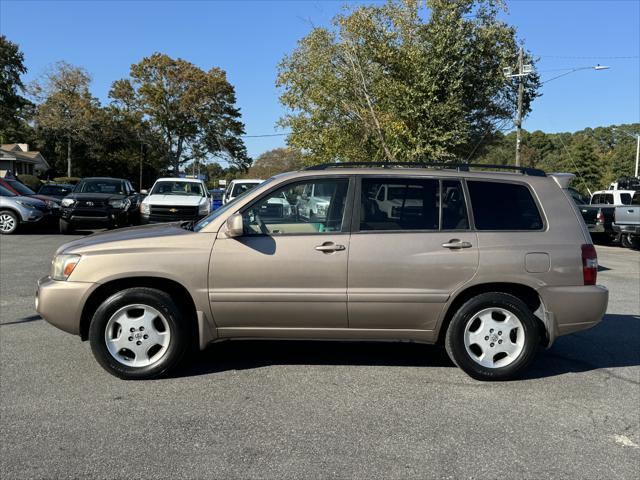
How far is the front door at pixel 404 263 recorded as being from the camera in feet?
14.7

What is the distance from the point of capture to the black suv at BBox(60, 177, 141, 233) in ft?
51.6

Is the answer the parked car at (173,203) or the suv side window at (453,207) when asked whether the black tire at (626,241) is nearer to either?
the parked car at (173,203)

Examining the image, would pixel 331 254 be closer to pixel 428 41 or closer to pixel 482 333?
pixel 482 333

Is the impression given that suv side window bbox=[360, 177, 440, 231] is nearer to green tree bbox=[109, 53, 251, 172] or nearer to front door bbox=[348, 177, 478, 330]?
front door bbox=[348, 177, 478, 330]

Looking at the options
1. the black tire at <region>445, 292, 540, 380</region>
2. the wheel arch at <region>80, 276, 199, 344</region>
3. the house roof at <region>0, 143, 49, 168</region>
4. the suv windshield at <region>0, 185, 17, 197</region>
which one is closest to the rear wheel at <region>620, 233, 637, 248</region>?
the black tire at <region>445, 292, 540, 380</region>

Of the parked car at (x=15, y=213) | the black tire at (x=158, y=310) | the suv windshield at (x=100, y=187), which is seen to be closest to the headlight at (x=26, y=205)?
the parked car at (x=15, y=213)

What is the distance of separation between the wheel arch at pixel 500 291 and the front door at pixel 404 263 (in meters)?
0.15

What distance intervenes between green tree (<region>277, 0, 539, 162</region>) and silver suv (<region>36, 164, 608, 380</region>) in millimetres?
17283

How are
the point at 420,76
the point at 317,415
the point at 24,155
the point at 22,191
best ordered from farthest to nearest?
1. the point at 24,155
2. the point at 420,76
3. the point at 22,191
4. the point at 317,415

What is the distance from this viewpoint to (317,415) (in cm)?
393

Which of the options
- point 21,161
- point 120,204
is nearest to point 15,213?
point 120,204

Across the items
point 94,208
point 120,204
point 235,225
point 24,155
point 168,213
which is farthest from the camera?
point 24,155

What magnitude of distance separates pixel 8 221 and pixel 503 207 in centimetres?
1538

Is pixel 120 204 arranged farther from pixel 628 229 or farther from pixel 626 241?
pixel 626 241
